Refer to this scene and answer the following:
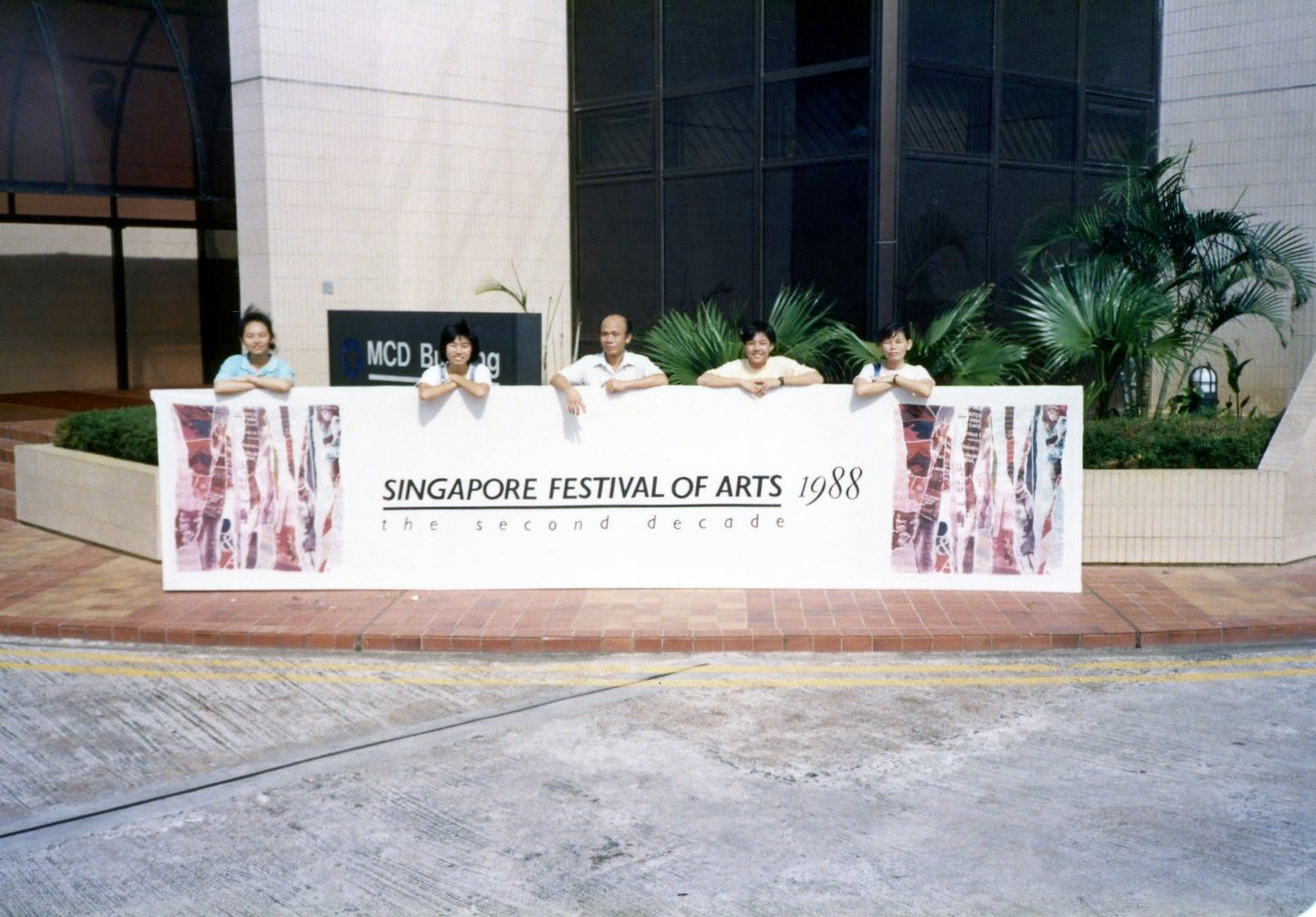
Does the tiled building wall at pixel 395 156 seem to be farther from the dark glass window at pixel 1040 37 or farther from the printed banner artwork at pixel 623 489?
the printed banner artwork at pixel 623 489

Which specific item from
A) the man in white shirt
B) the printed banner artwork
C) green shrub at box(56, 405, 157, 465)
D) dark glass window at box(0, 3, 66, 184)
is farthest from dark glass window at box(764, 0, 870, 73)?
dark glass window at box(0, 3, 66, 184)

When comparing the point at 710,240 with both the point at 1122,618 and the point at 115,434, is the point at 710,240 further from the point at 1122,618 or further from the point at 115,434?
the point at 1122,618

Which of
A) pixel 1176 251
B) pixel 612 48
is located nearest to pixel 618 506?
pixel 1176 251

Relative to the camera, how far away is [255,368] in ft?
30.8

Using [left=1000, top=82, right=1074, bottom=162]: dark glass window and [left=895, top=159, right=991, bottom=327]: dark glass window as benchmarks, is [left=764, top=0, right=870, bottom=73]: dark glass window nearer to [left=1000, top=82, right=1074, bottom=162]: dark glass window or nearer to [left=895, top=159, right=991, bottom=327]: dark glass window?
[left=895, top=159, right=991, bottom=327]: dark glass window

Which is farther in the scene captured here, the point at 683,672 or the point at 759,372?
the point at 759,372

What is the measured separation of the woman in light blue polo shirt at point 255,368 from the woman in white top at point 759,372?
8.94ft

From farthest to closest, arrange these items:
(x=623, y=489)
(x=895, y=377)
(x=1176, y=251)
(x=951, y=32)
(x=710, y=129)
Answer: (x=710, y=129) < (x=951, y=32) < (x=1176, y=251) < (x=623, y=489) < (x=895, y=377)

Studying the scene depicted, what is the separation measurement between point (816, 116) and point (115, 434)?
6841 mm

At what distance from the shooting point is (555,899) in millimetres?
4883

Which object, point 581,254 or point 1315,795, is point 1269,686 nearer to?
point 1315,795

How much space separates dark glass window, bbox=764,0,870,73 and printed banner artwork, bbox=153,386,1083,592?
201 inches

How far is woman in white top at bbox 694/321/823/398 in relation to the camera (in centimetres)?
912

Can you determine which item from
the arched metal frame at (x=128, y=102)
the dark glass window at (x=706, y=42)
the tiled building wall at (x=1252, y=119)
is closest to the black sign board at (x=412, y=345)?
the dark glass window at (x=706, y=42)
